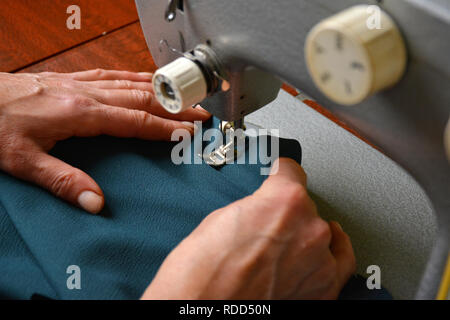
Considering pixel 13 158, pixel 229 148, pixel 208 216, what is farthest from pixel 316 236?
pixel 13 158

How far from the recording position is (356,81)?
1.32ft

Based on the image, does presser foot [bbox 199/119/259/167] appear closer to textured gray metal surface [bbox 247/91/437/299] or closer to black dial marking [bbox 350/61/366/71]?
textured gray metal surface [bbox 247/91/437/299]

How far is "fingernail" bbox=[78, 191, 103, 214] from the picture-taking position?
0.61m

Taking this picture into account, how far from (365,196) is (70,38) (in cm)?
69

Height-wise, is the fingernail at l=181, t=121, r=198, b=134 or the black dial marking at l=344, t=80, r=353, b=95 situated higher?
the black dial marking at l=344, t=80, r=353, b=95

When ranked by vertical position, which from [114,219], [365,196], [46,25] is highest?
[46,25]

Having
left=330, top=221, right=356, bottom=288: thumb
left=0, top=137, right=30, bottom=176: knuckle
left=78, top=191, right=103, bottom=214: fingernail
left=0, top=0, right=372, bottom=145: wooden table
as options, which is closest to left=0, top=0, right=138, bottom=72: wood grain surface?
left=0, top=0, right=372, bottom=145: wooden table

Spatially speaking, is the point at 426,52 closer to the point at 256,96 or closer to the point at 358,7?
the point at 358,7

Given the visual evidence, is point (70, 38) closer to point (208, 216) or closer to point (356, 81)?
point (208, 216)

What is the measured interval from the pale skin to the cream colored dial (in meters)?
0.16

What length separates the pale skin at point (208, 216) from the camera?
487 millimetres

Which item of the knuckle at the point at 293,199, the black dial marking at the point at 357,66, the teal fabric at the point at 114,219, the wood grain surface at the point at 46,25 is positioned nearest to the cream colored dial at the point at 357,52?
the black dial marking at the point at 357,66

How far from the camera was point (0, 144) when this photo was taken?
2.15 ft
